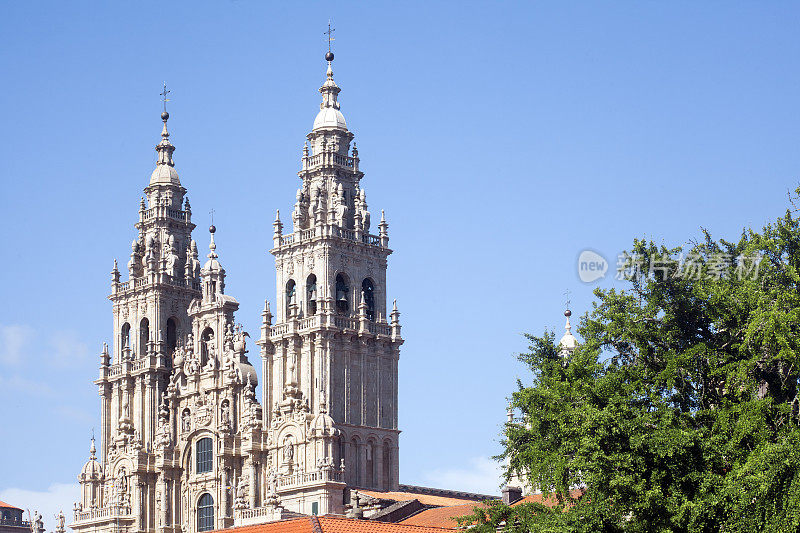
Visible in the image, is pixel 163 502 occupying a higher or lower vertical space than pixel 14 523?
lower

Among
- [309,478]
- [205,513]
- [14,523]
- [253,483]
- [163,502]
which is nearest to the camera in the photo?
[309,478]

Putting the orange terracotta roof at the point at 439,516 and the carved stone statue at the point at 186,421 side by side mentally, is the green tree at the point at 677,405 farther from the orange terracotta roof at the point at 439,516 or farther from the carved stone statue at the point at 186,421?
the carved stone statue at the point at 186,421

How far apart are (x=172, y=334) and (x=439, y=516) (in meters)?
36.3

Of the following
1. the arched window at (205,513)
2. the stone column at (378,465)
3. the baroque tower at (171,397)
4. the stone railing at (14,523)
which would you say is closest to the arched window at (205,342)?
the baroque tower at (171,397)

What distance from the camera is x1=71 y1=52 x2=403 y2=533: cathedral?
100875mm

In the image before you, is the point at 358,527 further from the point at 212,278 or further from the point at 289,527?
the point at 212,278

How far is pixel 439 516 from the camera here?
89688mm


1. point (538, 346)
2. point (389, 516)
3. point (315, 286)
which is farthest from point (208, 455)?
point (538, 346)

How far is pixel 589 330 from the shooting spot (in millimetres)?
64938

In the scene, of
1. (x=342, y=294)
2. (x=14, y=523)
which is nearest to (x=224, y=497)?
(x=342, y=294)

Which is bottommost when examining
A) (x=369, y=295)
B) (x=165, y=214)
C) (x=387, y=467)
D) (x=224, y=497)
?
(x=224, y=497)

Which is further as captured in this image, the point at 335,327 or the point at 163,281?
the point at 163,281

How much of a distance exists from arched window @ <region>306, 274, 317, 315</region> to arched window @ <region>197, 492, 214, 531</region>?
1554cm

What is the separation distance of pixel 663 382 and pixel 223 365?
171 ft
